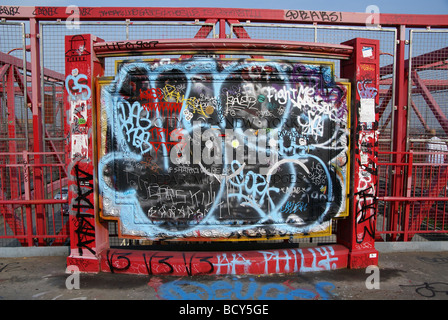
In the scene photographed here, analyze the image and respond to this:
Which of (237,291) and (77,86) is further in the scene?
(77,86)

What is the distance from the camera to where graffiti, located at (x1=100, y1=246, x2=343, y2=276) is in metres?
4.70

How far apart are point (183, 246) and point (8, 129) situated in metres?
4.72

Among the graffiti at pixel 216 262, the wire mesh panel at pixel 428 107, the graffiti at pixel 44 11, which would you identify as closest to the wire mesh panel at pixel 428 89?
the wire mesh panel at pixel 428 107

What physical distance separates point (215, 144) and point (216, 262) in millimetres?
1745

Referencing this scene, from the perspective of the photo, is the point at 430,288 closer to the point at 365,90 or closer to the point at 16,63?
the point at 365,90

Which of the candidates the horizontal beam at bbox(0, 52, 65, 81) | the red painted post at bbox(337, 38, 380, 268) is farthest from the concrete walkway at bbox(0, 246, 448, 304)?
the horizontal beam at bbox(0, 52, 65, 81)

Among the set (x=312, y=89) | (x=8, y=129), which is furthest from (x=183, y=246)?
(x=8, y=129)

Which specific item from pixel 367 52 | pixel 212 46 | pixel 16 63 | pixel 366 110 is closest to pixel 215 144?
pixel 212 46

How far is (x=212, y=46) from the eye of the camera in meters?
4.60

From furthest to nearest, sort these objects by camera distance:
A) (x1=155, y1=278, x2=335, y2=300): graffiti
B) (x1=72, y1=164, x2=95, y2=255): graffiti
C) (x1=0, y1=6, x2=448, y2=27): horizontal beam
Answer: (x1=0, y1=6, x2=448, y2=27): horizontal beam < (x1=72, y1=164, x2=95, y2=255): graffiti < (x1=155, y1=278, x2=335, y2=300): graffiti

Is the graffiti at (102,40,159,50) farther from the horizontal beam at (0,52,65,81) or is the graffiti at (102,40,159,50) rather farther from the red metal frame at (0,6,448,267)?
the horizontal beam at (0,52,65,81)

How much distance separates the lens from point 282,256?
188 inches
